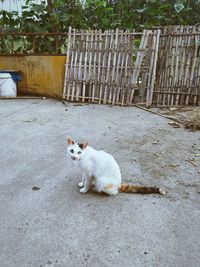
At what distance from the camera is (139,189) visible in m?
2.30

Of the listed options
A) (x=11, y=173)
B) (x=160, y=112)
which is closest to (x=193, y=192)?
(x=11, y=173)

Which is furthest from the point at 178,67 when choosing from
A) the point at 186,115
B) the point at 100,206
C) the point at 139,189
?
the point at 100,206

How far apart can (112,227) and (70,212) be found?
1.22 ft

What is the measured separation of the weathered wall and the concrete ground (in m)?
2.70

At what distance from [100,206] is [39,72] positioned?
5253 mm

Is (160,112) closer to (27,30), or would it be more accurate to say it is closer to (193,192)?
(193,192)

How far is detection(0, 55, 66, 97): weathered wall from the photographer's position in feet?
20.9

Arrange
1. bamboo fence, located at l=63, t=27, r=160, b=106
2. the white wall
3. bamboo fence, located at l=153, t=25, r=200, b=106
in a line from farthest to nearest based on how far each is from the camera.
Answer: the white wall
bamboo fence, located at l=63, t=27, r=160, b=106
bamboo fence, located at l=153, t=25, r=200, b=106

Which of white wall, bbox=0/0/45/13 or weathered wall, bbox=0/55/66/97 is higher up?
white wall, bbox=0/0/45/13

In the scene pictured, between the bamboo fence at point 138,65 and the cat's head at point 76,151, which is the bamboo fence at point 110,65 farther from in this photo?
the cat's head at point 76,151

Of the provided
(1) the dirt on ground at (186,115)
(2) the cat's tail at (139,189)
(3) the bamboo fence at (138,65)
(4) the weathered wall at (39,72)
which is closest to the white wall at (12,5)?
(4) the weathered wall at (39,72)

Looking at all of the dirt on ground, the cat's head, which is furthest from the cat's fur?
the dirt on ground

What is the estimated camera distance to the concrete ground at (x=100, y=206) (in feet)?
5.45

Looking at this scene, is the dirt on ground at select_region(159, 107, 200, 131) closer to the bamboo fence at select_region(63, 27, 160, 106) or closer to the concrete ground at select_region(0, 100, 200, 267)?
the concrete ground at select_region(0, 100, 200, 267)
